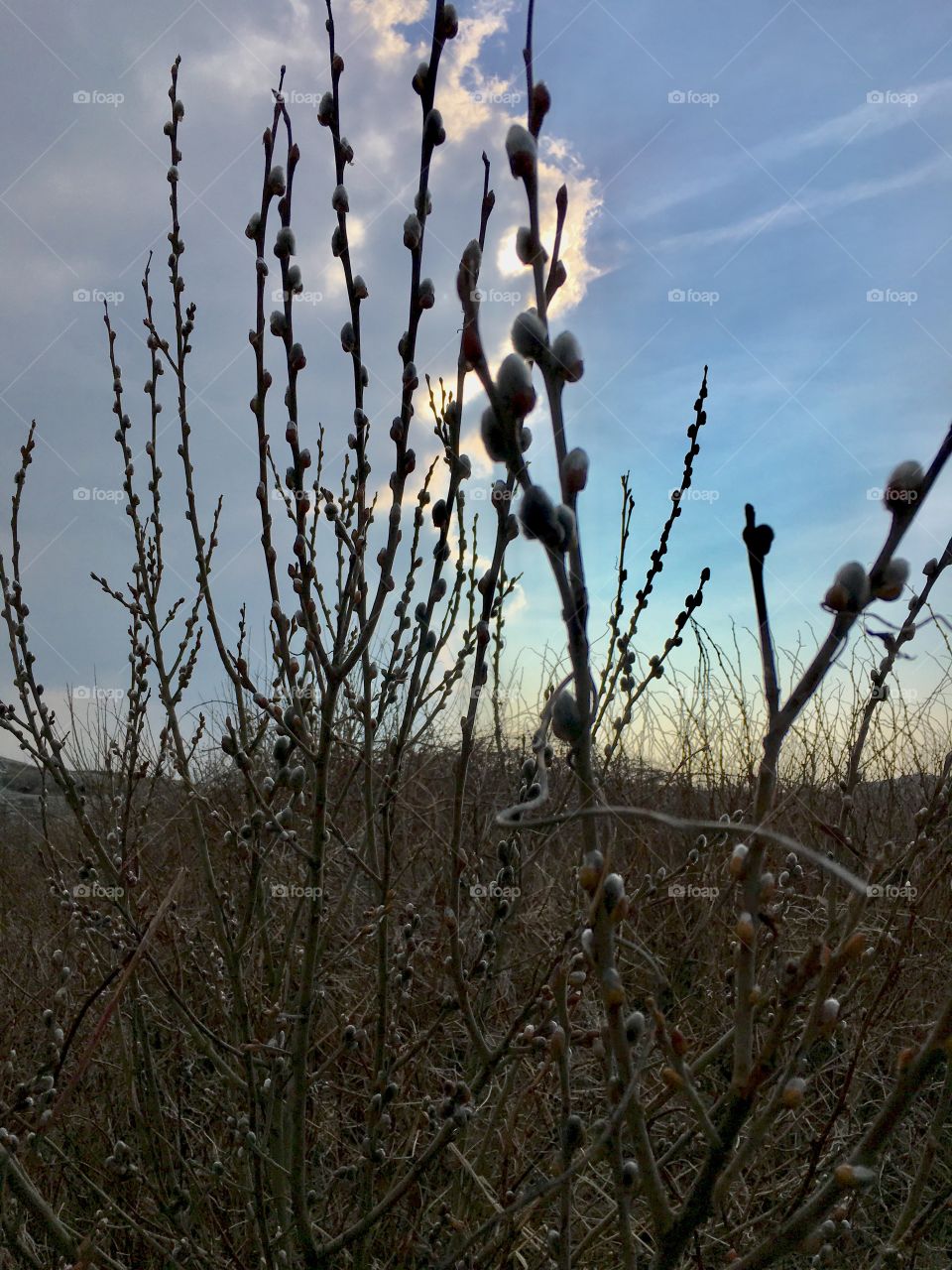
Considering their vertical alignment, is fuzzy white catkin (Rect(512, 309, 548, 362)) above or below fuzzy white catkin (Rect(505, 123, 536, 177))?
below

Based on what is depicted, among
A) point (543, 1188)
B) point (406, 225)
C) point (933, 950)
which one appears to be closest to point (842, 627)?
point (543, 1188)

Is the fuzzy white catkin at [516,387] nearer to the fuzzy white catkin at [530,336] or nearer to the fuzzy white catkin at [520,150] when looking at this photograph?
the fuzzy white catkin at [530,336]

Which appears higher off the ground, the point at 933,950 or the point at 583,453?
the point at 583,453

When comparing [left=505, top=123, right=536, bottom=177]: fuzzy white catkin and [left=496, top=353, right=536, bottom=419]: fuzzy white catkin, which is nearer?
[left=496, top=353, right=536, bottom=419]: fuzzy white catkin

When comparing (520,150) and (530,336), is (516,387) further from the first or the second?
(520,150)

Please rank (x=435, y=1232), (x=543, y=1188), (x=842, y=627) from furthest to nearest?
(x=435, y=1232) → (x=543, y=1188) → (x=842, y=627)

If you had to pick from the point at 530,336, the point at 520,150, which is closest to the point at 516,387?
the point at 530,336

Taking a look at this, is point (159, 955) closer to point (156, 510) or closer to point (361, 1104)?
point (361, 1104)

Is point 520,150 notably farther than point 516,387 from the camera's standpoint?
Yes

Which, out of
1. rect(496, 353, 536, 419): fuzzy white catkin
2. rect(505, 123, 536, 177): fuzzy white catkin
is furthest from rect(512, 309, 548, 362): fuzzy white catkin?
rect(505, 123, 536, 177): fuzzy white catkin

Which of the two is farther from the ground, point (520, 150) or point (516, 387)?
point (520, 150)

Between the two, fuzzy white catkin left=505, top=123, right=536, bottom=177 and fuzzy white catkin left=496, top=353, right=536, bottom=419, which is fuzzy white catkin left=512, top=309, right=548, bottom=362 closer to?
fuzzy white catkin left=496, top=353, right=536, bottom=419

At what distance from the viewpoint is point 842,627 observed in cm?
68

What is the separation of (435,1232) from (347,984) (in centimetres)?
153
